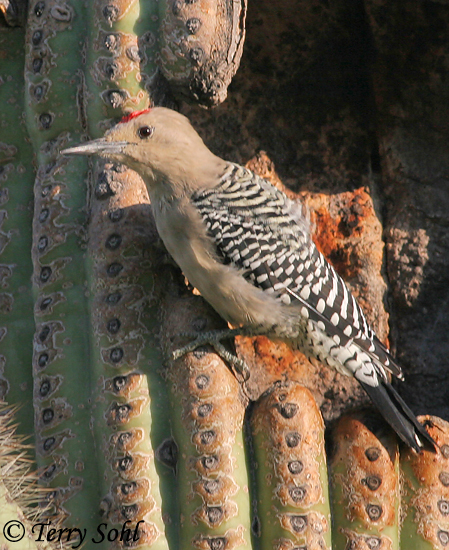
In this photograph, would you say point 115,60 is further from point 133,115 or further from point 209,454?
point 209,454

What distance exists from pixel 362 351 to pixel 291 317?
1.08ft

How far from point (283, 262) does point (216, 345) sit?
461mm

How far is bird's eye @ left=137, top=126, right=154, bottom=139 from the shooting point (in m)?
2.88

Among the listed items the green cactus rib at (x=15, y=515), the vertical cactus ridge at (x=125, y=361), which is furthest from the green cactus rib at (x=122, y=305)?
the green cactus rib at (x=15, y=515)

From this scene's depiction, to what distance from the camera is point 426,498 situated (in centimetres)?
261

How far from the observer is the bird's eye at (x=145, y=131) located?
288 centimetres

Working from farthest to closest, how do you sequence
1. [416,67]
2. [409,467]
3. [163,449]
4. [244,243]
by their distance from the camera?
[416,67] < [244,243] < [409,467] < [163,449]

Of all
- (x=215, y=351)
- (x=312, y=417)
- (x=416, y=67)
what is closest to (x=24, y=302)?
(x=215, y=351)

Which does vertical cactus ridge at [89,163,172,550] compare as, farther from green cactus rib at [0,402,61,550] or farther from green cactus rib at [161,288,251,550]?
green cactus rib at [0,402,61,550]

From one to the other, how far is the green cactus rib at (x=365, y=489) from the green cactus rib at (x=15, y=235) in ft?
3.96

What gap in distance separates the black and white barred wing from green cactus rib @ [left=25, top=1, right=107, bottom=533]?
547mm

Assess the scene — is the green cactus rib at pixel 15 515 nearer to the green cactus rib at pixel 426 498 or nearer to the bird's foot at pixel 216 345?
the bird's foot at pixel 216 345

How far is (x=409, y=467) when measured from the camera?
2.70 meters

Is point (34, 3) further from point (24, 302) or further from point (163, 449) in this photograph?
point (163, 449)
